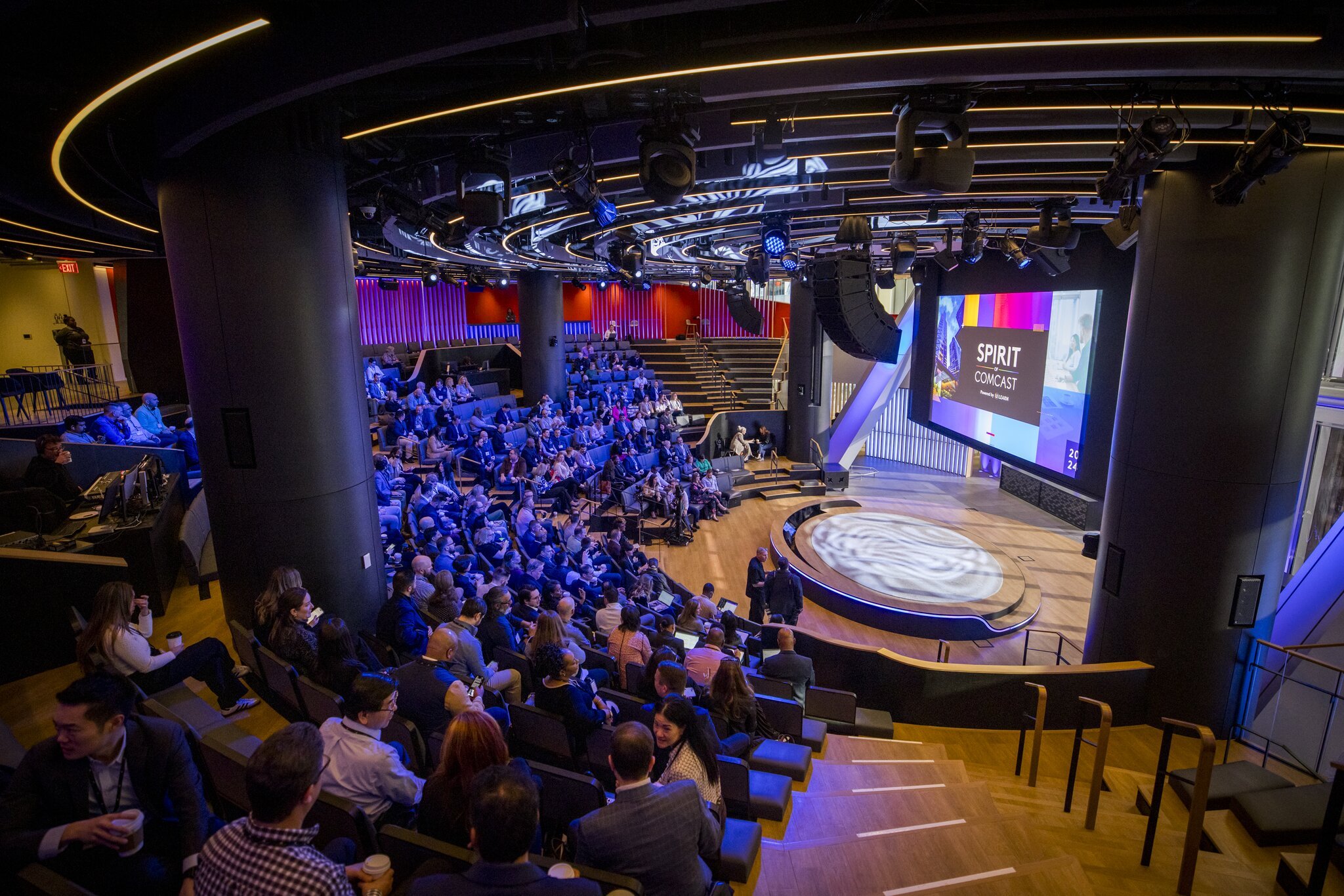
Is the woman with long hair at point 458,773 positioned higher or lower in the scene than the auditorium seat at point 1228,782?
higher

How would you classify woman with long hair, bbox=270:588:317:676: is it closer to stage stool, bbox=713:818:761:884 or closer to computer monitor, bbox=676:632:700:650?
stage stool, bbox=713:818:761:884

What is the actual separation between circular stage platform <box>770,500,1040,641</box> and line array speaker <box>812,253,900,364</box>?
297cm

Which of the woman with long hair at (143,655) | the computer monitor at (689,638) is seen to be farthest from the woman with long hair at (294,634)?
the computer monitor at (689,638)

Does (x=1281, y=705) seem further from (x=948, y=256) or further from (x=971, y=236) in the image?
(x=948, y=256)

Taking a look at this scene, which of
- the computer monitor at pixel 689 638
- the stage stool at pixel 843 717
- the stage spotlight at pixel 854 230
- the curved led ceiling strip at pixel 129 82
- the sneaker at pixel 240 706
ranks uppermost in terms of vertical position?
the stage spotlight at pixel 854 230

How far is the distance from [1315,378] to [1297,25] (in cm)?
288

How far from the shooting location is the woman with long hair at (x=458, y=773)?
2043 millimetres

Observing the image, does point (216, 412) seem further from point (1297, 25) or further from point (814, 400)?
point (814, 400)

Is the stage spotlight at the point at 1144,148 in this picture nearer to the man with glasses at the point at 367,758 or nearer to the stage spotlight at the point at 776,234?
the stage spotlight at the point at 776,234

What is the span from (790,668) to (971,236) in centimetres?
561

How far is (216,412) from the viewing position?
395 cm

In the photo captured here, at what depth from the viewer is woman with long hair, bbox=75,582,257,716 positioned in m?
2.96

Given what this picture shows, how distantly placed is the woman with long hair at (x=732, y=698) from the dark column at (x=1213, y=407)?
364 cm

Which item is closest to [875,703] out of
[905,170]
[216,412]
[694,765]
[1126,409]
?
[1126,409]
